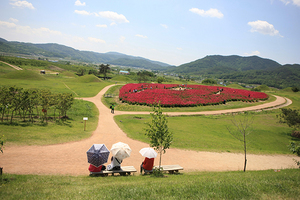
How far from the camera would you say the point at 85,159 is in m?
12.3

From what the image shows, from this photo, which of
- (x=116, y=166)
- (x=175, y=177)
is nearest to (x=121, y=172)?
(x=116, y=166)

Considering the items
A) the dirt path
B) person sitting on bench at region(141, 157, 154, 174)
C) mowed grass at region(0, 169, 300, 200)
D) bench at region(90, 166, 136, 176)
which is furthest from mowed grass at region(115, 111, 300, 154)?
mowed grass at region(0, 169, 300, 200)

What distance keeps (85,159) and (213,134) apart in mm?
16329

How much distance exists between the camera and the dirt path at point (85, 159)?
10.3 metres

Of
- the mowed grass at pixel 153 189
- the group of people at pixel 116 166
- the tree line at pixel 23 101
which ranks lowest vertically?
the group of people at pixel 116 166

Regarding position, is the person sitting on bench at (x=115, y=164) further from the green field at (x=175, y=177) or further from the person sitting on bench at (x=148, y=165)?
the person sitting on bench at (x=148, y=165)

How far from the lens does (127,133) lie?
65.1 feet

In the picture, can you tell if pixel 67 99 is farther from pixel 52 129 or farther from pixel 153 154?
pixel 153 154

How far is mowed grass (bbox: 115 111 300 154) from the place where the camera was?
58.4ft

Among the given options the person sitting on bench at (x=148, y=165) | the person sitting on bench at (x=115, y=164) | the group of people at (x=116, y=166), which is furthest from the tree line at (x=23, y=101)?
the person sitting on bench at (x=148, y=165)

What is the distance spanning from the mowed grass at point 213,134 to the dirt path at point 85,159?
1.47 m

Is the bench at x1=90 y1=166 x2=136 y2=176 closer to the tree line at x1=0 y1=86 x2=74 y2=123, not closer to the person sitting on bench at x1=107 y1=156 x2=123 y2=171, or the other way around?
the person sitting on bench at x1=107 y1=156 x2=123 y2=171

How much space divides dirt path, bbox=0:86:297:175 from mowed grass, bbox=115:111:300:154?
1468 mm

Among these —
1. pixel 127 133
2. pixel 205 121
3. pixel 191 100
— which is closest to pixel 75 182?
pixel 127 133
